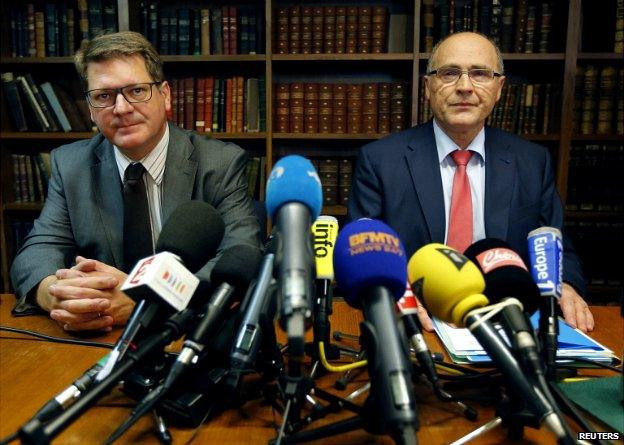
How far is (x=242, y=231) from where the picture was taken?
1.49 metres

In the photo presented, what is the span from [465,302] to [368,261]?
135 mm

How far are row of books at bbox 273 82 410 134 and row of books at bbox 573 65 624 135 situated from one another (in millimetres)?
849

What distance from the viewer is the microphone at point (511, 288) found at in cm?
58

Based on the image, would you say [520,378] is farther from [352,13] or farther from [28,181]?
[28,181]

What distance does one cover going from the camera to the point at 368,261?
0.59 metres

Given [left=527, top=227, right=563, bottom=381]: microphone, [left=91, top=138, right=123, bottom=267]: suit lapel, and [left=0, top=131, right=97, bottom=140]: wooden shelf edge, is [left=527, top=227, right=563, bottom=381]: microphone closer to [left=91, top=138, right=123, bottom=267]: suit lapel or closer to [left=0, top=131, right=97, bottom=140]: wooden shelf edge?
[left=91, top=138, right=123, bottom=267]: suit lapel

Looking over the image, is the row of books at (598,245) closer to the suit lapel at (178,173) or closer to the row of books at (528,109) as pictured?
the row of books at (528,109)

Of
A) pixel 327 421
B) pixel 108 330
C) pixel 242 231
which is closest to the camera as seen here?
pixel 327 421

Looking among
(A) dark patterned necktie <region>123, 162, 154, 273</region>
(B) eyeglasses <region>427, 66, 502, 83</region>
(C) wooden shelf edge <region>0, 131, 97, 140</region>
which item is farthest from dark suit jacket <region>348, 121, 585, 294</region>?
(C) wooden shelf edge <region>0, 131, 97, 140</region>

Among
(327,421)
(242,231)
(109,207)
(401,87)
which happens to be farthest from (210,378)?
(401,87)

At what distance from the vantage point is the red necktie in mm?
1629

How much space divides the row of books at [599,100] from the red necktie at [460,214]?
4.19 ft

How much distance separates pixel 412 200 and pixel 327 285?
963mm

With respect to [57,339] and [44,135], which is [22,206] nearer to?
[44,135]
